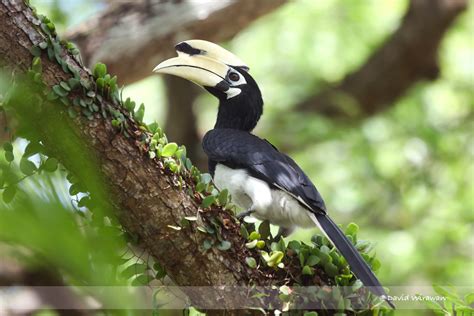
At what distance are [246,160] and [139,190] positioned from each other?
0.68 m

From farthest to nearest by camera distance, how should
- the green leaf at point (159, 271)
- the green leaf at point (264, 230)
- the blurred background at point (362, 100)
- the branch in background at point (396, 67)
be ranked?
the branch in background at point (396, 67), the blurred background at point (362, 100), the green leaf at point (264, 230), the green leaf at point (159, 271)

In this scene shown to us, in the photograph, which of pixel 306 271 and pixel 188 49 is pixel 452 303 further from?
pixel 188 49

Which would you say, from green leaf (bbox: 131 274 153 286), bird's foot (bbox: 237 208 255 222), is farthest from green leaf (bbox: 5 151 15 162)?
bird's foot (bbox: 237 208 255 222)

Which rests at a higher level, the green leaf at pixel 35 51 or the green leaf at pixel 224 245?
the green leaf at pixel 35 51

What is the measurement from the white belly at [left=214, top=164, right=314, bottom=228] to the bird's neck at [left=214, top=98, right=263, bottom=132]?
1.47ft

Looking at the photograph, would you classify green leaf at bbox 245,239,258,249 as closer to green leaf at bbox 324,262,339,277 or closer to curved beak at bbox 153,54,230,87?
green leaf at bbox 324,262,339,277

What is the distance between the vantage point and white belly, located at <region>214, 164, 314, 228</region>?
2479 mm

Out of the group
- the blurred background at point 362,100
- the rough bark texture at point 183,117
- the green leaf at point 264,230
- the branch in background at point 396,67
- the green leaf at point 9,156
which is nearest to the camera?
the green leaf at point 9,156

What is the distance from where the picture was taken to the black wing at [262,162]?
241 centimetres

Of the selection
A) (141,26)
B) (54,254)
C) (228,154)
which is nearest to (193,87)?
(141,26)

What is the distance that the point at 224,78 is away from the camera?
293 centimetres

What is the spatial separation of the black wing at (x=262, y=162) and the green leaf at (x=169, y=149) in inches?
20.8

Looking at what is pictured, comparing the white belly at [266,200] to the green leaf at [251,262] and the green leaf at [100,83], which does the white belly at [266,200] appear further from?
the green leaf at [100,83]

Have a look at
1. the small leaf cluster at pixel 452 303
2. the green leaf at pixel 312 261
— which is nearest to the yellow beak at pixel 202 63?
the green leaf at pixel 312 261
